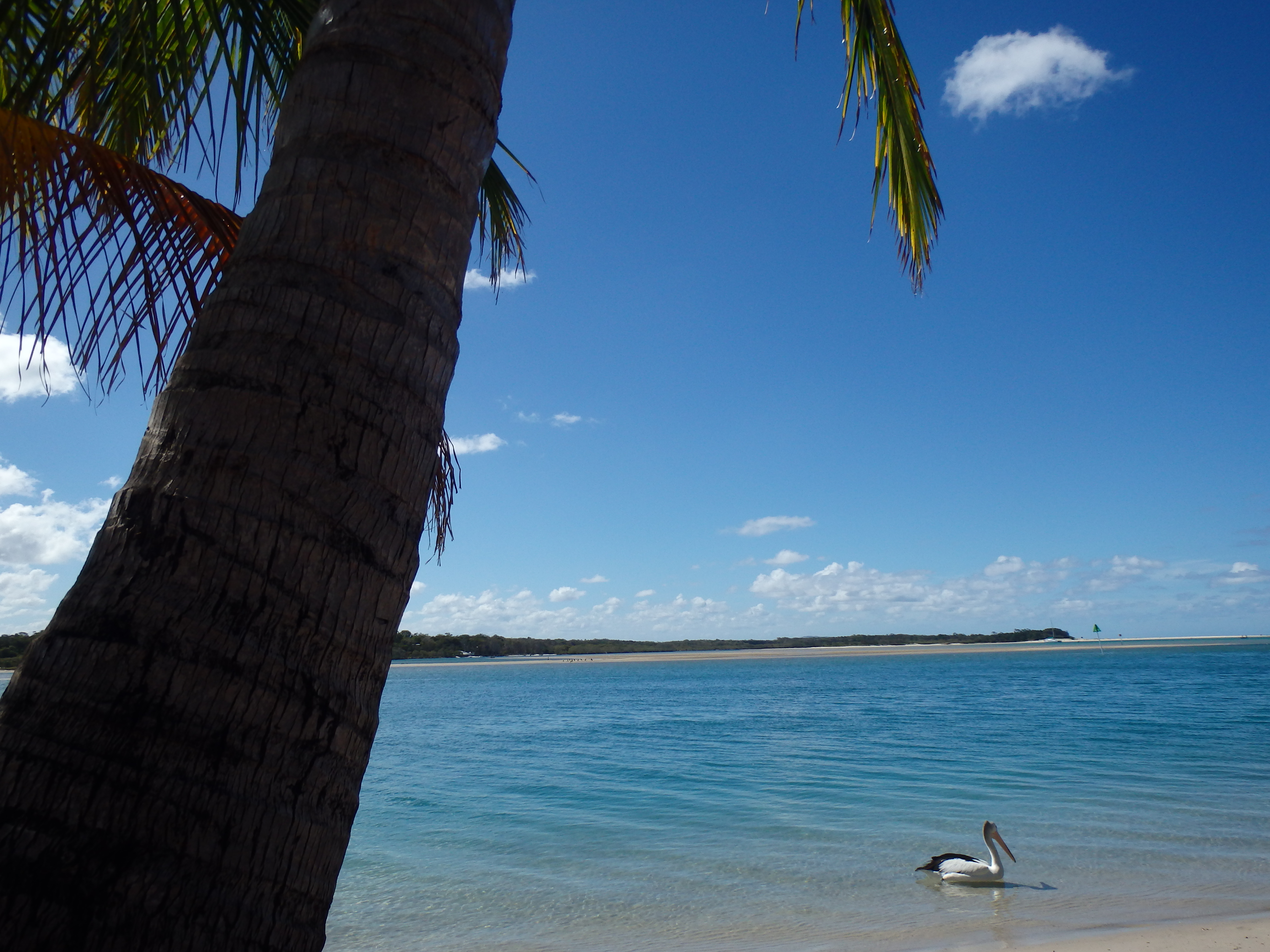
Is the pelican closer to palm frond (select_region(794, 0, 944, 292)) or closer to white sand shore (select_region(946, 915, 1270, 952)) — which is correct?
white sand shore (select_region(946, 915, 1270, 952))

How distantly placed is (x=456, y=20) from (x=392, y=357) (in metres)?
0.85

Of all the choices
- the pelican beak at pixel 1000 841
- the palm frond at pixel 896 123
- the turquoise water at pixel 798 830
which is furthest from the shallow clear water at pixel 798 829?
the palm frond at pixel 896 123

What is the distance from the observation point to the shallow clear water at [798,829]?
23.2ft

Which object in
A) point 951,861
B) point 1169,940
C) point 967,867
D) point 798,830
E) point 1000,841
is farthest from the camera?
point 798,830

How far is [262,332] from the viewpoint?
4.15 feet

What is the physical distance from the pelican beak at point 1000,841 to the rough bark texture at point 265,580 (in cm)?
874

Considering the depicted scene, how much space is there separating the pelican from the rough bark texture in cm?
824

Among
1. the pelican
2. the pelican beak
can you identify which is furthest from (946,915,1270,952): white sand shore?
the pelican beak

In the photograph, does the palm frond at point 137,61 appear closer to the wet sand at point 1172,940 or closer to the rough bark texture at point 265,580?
the rough bark texture at point 265,580

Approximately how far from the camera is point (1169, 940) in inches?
237

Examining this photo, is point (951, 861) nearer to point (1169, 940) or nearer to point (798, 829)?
point (1169, 940)

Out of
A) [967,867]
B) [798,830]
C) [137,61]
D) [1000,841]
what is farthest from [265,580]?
[798,830]

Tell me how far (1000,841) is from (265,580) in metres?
9.08

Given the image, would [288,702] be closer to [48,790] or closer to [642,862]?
Answer: [48,790]
